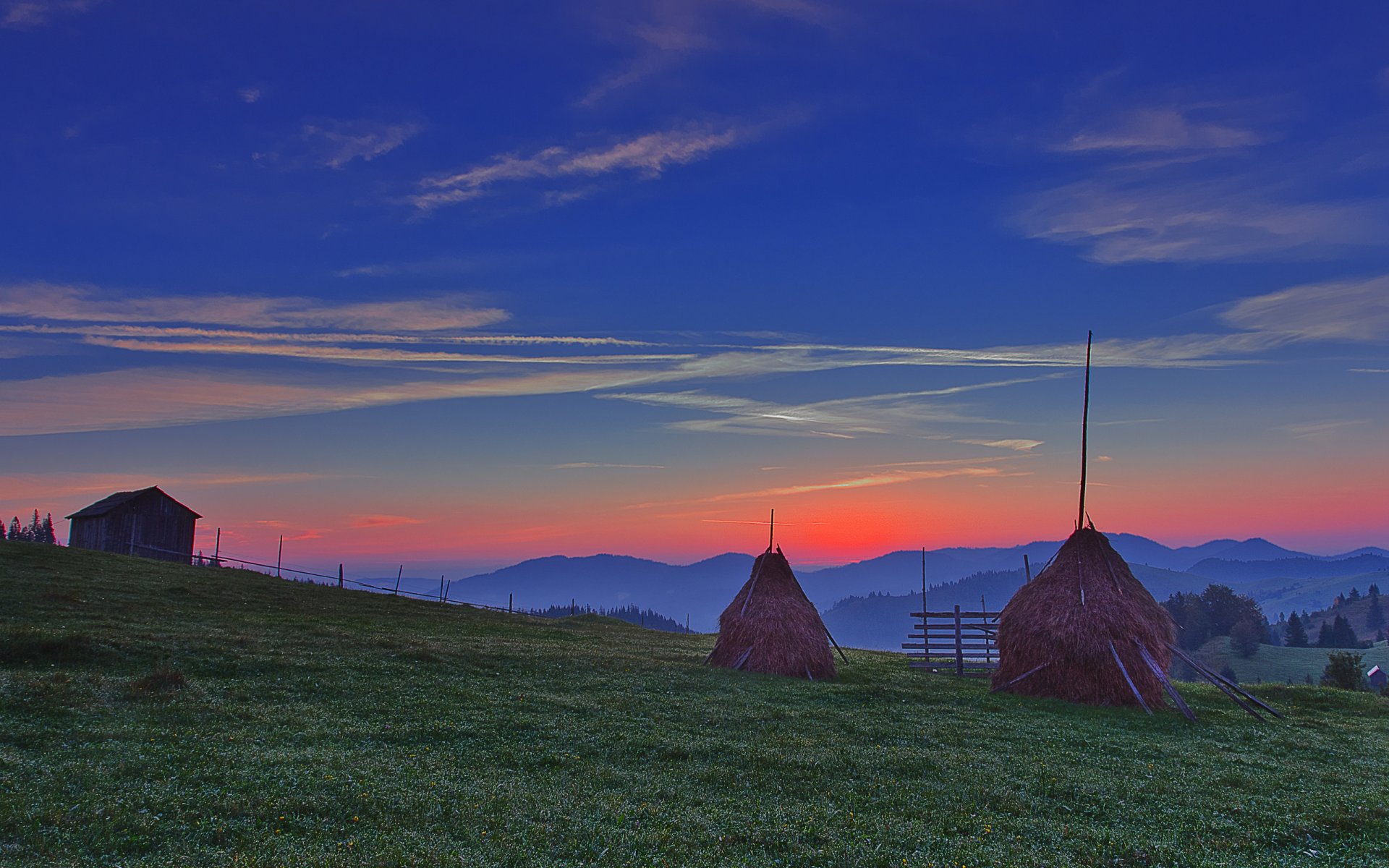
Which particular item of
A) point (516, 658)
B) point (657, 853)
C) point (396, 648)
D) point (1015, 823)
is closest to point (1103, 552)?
point (1015, 823)

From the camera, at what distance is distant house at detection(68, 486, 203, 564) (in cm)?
5878

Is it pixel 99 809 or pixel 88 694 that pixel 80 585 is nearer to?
pixel 88 694

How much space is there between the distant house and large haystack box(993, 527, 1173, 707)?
2312 inches

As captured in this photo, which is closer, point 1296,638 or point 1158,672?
point 1158,672

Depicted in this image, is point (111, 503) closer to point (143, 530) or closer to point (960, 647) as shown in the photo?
point (143, 530)

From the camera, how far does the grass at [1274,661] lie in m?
107

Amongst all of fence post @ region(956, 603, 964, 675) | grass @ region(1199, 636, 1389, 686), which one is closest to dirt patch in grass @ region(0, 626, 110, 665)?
fence post @ region(956, 603, 964, 675)

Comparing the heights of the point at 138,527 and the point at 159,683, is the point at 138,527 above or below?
above

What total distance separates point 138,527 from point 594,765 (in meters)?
60.4

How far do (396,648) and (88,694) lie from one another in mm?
11136

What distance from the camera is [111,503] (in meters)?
60.0

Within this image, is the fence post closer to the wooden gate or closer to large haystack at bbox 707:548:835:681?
the wooden gate

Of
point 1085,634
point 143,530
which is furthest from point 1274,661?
point 143,530

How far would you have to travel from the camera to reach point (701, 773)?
15.4 metres
